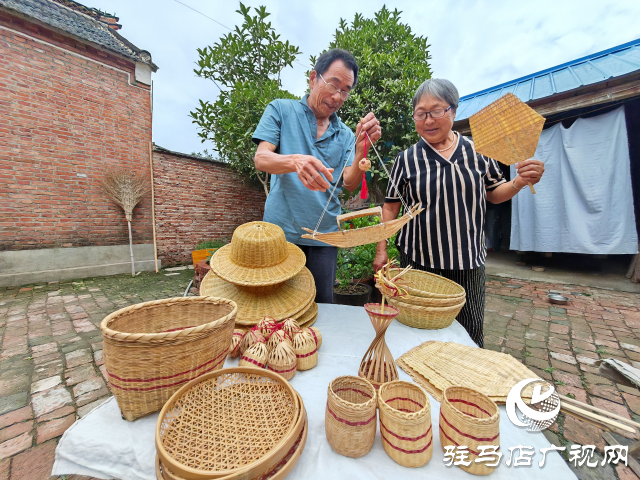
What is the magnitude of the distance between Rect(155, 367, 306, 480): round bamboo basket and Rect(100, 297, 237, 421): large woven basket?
6 centimetres

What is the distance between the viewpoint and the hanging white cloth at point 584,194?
4.46 meters

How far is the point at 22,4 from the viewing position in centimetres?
524

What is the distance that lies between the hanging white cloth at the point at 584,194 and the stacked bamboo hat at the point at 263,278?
223 inches

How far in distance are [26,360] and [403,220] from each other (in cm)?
365

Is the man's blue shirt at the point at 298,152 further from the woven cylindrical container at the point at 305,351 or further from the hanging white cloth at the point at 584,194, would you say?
the hanging white cloth at the point at 584,194

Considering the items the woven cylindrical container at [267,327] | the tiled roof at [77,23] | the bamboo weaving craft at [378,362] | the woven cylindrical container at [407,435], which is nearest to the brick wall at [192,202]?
the tiled roof at [77,23]

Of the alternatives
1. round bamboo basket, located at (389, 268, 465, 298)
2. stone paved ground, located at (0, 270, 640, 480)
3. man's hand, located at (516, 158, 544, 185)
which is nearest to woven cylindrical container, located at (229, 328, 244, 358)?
round bamboo basket, located at (389, 268, 465, 298)

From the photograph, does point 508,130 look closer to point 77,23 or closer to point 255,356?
point 255,356

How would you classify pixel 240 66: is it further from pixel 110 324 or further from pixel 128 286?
pixel 110 324

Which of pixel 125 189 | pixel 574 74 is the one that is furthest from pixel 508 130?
pixel 125 189

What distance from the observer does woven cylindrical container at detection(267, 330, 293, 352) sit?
43.1 inches

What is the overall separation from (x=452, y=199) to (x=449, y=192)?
1.8 inches

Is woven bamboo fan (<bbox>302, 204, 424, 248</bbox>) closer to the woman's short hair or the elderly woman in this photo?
the elderly woman

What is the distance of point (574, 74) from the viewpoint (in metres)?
4.74
